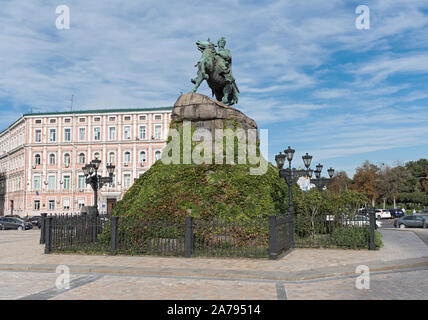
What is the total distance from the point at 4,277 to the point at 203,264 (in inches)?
205

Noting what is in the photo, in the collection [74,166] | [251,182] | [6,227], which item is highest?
[74,166]

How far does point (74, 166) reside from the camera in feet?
211

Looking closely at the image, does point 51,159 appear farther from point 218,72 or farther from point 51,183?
point 218,72

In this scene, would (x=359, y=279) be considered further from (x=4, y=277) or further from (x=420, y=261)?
(x=4, y=277)

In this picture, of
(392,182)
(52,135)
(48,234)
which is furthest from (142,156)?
(48,234)

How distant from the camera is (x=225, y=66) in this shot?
21.3 m

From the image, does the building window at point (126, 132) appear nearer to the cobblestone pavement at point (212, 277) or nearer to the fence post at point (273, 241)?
the cobblestone pavement at point (212, 277)

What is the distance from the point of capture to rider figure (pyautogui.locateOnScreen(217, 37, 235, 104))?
69.3 ft

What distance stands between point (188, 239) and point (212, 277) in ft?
11.7

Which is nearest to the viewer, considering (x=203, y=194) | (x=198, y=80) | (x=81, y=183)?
(x=203, y=194)

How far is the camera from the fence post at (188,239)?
14.1m

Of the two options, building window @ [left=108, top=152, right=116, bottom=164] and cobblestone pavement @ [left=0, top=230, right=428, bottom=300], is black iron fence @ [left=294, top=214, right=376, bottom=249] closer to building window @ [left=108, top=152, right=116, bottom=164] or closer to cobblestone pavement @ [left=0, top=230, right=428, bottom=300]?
cobblestone pavement @ [left=0, top=230, right=428, bottom=300]

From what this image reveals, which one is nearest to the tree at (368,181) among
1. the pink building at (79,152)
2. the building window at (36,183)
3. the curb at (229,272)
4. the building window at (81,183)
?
the pink building at (79,152)
